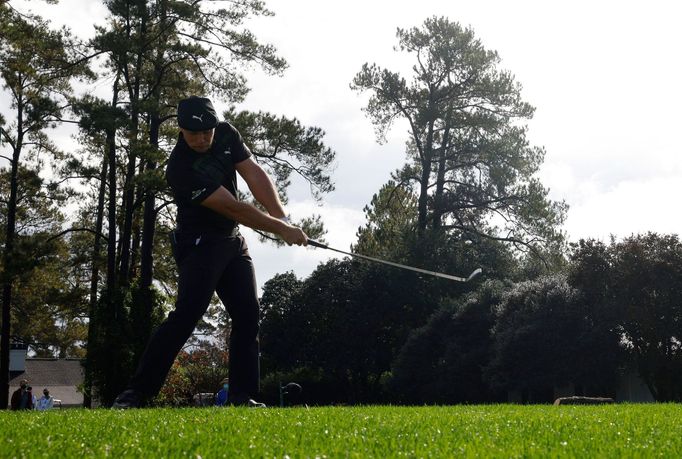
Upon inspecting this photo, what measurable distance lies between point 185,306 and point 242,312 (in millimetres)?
577

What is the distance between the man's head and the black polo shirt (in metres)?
0.12

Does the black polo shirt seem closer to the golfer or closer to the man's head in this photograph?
the golfer

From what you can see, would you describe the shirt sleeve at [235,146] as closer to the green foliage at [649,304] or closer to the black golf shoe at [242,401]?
the black golf shoe at [242,401]

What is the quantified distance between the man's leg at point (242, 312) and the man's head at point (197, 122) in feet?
3.12

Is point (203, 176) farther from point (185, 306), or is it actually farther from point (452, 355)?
point (452, 355)

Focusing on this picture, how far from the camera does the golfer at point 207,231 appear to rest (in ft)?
24.9

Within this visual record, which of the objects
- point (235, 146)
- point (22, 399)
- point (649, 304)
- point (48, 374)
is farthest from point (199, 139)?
point (48, 374)

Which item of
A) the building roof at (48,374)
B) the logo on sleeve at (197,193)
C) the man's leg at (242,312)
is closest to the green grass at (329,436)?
the man's leg at (242,312)

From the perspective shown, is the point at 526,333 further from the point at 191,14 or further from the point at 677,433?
the point at 677,433

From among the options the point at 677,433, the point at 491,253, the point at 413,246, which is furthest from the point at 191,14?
the point at 677,433

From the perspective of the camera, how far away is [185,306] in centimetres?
771

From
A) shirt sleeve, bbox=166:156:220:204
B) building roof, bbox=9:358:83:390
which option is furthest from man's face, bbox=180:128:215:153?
building roof, bbox=9:358:83:390

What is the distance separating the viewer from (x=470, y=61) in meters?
53.5

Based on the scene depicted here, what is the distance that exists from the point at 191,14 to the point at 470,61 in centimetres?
2100
